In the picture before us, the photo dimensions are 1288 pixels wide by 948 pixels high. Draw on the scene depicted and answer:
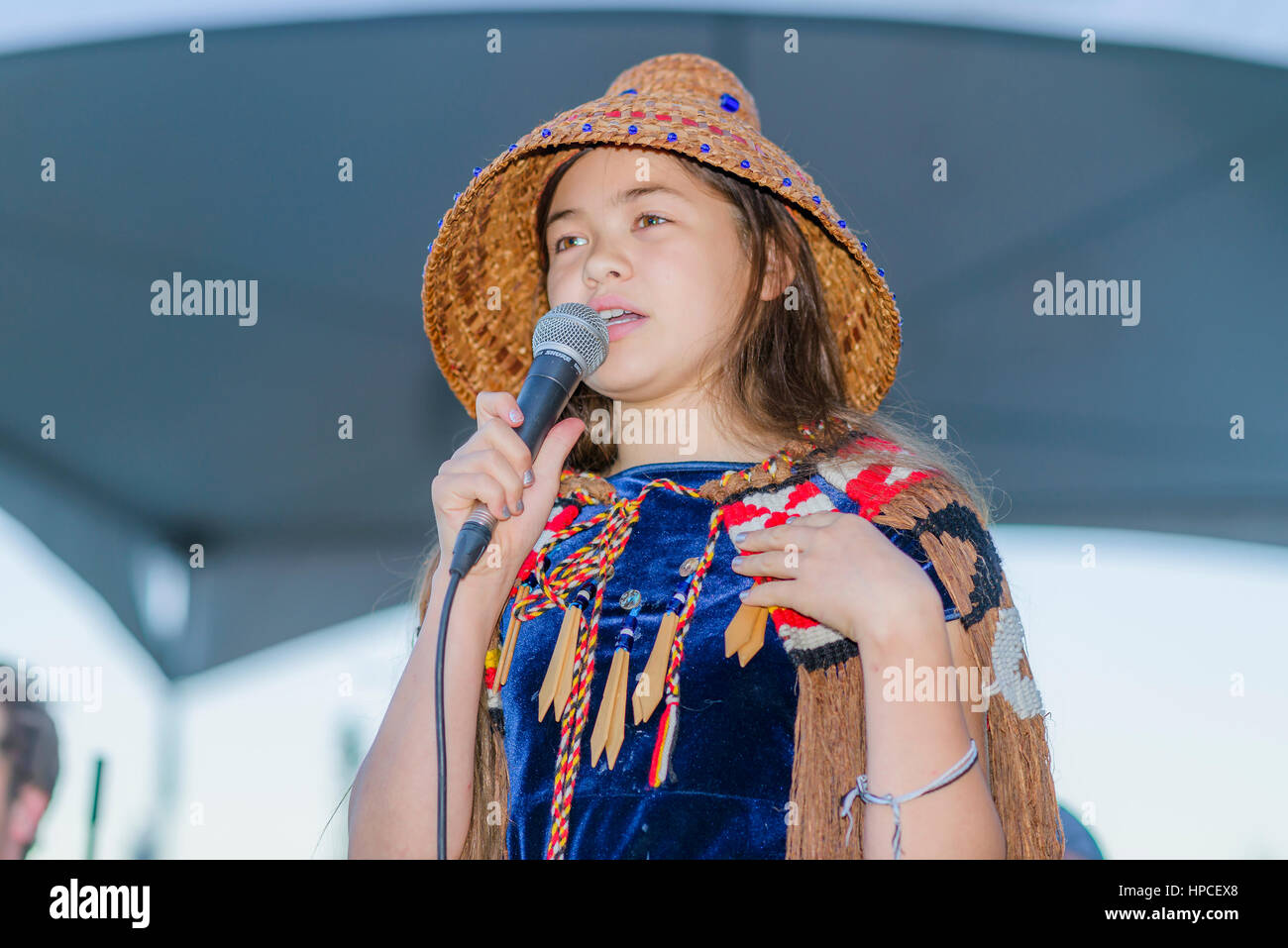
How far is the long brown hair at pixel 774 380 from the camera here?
1287mm

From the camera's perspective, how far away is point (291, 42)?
262cm

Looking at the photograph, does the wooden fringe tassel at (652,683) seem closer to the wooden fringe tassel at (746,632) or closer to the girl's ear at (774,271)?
the wooden fringe tassel at (746,632)

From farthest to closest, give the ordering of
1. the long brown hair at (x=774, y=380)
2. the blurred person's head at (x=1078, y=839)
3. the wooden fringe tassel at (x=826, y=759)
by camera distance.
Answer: the blurred person's head at (x=1078, y=839) → the long brown hair at (x=774, y=380) → the wooden fringe tassel at (x=826, y=759)

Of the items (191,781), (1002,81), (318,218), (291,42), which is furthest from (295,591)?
(1002,81)

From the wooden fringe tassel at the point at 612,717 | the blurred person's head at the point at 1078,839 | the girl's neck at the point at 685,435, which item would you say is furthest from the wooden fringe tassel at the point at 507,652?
the blurred person's head at the point at 1078,839

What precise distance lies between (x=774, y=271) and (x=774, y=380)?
0.16 metres

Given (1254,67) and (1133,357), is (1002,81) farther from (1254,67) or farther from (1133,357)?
(1133,357)

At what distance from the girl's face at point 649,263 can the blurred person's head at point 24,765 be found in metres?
2.15

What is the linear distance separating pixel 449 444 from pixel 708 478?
183 centimetres

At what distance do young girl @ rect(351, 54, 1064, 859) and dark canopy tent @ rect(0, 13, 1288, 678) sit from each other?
1.38 metres

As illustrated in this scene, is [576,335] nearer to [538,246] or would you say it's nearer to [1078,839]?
[538,246]

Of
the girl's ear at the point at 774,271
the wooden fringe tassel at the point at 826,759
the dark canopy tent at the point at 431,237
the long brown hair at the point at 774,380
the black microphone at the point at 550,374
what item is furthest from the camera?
the dark canopy tent at the point at 431,237

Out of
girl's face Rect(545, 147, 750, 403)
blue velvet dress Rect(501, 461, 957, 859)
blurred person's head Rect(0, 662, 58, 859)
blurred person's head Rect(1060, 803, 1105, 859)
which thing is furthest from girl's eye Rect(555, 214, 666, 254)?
blurred person's head Rect(0, 662, 58, 859)
